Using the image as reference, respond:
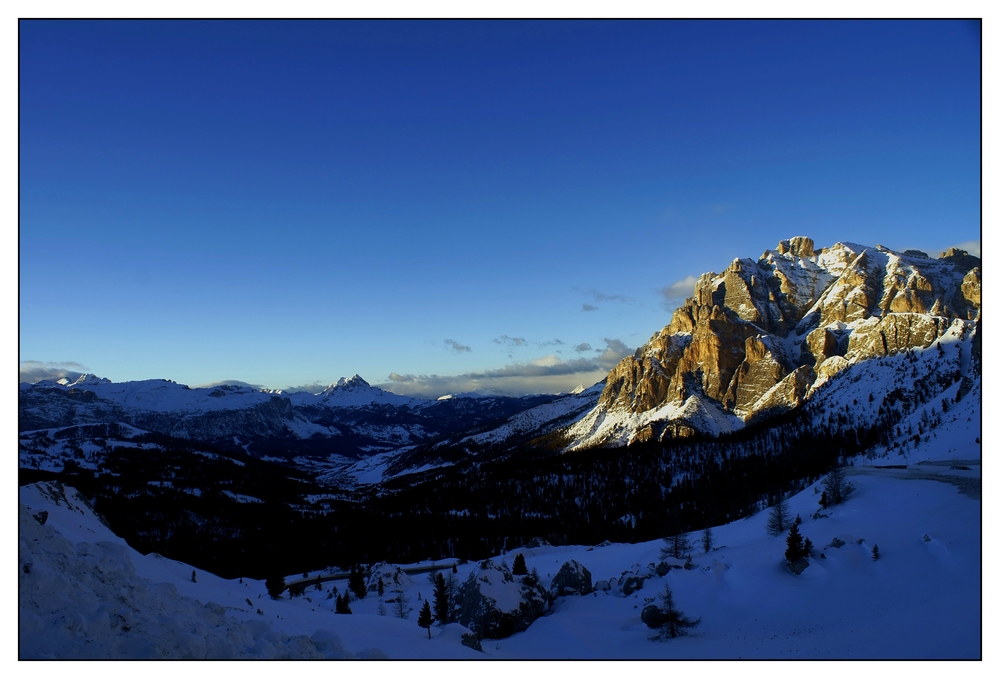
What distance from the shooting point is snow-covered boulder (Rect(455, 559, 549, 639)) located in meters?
40.3

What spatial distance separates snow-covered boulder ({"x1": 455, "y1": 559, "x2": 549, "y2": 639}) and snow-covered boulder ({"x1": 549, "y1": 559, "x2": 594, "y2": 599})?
3.43 metres

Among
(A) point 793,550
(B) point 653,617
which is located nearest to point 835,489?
(A) point 793,550

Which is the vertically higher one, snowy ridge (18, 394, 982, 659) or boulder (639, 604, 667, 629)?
snowy ridge (18, 394, 982, 659)

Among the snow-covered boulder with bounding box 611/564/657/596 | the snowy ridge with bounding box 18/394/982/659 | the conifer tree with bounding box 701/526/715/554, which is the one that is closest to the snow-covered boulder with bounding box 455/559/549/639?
the snowy ridge with bounding box 18/394/982/659

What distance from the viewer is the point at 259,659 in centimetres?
1903

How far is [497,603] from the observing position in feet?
137

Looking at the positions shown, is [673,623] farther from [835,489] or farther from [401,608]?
[835,489]

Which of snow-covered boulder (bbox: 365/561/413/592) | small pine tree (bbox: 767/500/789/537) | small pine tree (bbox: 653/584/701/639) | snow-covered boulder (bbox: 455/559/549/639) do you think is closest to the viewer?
small pine tree (bbox: 653/584/701/639)

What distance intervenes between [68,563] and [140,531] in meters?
181

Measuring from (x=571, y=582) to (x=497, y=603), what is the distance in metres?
11.9

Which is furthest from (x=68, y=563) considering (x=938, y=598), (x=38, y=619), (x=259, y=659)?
(x=938, y=598)

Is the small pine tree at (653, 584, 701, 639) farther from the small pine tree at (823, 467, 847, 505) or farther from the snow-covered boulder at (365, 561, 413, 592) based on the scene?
the snow-covered boulder at (365, 561, 413, 592)
